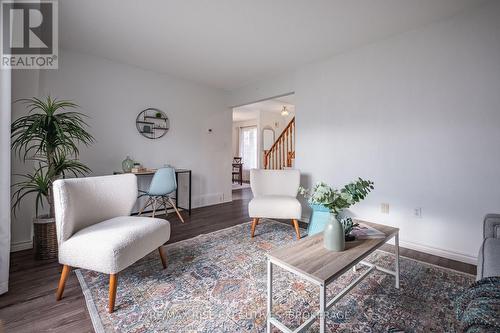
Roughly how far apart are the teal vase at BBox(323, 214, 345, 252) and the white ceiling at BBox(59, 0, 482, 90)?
1964mm

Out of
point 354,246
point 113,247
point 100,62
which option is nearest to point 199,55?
point 100,62

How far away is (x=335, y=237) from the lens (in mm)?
1389

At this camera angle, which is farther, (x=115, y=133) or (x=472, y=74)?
(x=115, y=133)

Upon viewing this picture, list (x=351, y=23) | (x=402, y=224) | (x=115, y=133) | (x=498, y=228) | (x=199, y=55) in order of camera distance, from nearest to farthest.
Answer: (x=498, y=228) → (x=351, y=23) → (x=402, y=224) → (x=199, y=55) → (x=115, y=133)

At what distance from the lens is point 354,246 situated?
1.47 meters

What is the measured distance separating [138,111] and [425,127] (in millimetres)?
3951

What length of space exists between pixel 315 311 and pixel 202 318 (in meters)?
0.74

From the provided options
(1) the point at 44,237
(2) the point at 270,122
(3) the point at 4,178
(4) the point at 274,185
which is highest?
(2) the point at 270,122

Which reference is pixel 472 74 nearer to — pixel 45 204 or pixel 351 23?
pixel 351 23

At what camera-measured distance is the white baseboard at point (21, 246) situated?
2.41 metres

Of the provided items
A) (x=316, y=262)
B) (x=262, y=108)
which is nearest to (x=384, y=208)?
(x=316, y=262)

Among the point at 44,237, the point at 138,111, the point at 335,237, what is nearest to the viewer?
the point at 335,237

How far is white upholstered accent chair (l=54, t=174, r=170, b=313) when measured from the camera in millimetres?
1459

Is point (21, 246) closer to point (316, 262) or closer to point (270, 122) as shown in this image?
point (316, 262)
